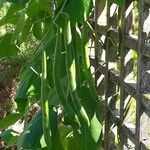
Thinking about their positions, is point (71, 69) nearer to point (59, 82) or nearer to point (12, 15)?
point (59, 82)

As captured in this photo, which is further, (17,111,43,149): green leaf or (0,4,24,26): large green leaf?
(0,4,24,26): large green leaf

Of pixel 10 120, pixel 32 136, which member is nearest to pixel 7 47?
pixel 10 120

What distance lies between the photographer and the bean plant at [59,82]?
89 centimetres

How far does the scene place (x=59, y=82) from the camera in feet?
2.96

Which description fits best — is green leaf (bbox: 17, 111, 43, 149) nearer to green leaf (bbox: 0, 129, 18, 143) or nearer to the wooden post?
green leaf (bbox: 0, 129, 18, 143)

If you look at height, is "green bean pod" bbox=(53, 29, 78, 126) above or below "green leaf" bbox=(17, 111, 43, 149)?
above

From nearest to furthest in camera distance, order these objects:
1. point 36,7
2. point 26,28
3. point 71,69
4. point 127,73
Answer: point 71,69
point 36,7
point 26,28
point 127,73

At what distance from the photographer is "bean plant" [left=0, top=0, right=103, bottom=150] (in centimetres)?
89

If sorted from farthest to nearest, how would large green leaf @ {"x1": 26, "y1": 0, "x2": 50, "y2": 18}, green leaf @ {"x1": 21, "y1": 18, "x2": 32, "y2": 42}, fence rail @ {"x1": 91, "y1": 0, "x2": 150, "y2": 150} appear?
1. fence rail @ {"x1": 91, "y1": 0, "x2": 150, "y2": 150}
2. green leaf @ {"x1": 21, "y1": 18, "x2": 32, "y2": 42}
3. large green leaf @ {"x1": 26, "y1": 0, "x2": 50, "y2": 18}

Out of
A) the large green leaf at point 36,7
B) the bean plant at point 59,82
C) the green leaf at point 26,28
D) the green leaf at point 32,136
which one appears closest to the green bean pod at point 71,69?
the bean plant at point 59,82

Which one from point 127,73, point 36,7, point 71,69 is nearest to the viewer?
point 71,69

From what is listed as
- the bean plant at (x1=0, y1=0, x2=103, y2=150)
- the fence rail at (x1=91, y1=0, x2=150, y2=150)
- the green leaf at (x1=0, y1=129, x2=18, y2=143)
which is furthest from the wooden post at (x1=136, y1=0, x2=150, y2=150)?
the green leaf at (x1=0, y1=129, x2=18, y2=143)

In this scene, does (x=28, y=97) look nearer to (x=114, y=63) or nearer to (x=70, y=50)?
(x=70, y=50)

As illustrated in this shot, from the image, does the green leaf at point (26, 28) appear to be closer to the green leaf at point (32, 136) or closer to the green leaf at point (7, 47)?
the green leaf at point (7, 47)
